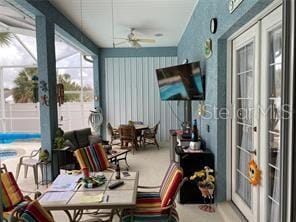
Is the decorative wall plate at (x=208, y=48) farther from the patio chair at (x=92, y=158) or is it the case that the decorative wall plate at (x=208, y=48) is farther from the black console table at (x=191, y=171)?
the patio chair at (x=92, y=158)

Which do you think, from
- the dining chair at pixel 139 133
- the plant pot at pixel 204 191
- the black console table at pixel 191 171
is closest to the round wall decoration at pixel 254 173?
the plant pot at pixel 204 191

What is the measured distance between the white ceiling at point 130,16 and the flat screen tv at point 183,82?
1141 mm

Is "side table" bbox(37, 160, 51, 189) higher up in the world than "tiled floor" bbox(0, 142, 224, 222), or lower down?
higher up

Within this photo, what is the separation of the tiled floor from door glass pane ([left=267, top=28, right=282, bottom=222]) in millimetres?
961

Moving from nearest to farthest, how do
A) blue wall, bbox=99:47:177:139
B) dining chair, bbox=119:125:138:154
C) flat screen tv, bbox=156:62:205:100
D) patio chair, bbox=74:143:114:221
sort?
patio chair, bbox=74:143:114:221
flat screen tv, bbox=156:62:205:100
dining chair, bbox=119:125:138:154
blue wall, bbox=99:47:177:139

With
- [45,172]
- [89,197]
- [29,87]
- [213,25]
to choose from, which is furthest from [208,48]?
[29,87]

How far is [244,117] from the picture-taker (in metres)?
3.04

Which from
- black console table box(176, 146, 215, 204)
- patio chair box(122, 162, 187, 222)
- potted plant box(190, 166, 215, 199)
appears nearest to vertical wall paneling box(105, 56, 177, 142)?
black console table box(176, 146, 215, 204)

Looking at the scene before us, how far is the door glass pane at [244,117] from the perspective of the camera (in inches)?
113

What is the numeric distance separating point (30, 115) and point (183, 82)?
6499 mm

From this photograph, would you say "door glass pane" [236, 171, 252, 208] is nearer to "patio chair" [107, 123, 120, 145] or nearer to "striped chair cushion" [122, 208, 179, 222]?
"striped chair cushion" [122, 208, 179, 222]

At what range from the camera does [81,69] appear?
888 centimetres

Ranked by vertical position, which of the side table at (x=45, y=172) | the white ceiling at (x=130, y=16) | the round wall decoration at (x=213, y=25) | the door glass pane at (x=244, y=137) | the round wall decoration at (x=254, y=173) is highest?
the white ceiling at (x=130, y=16)

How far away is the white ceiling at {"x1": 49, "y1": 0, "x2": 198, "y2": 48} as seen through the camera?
462 cm
